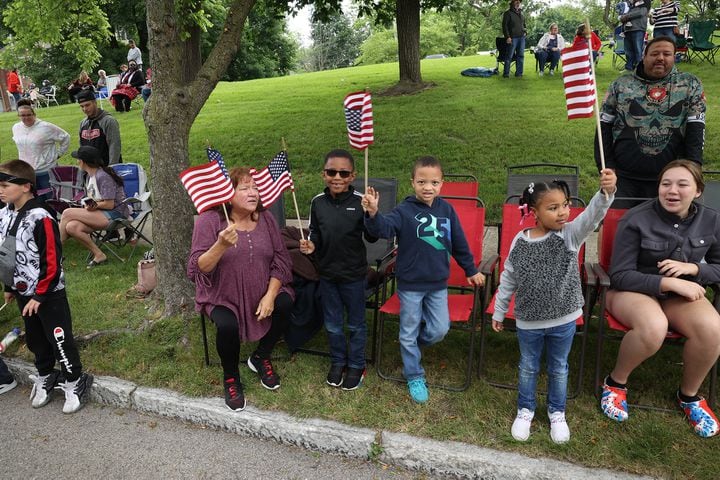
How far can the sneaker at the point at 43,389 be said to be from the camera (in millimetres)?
3928

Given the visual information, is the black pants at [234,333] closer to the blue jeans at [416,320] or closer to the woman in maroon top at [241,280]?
the woman in maroon top at [241,280]

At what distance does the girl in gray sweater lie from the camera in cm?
296

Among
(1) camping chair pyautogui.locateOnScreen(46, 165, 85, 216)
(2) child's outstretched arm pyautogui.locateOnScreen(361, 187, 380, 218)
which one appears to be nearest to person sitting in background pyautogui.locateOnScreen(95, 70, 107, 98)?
(1) camping chair pyautogui.locateOnScreen(46, 165, 85, 216)

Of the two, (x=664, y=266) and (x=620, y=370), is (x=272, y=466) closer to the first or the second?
(x=620, y=370)

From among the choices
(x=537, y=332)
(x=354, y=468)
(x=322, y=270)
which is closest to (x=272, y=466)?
(x=354, y=468)

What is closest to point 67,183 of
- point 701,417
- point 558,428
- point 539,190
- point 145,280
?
point 145,280

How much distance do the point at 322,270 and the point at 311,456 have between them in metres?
1.18

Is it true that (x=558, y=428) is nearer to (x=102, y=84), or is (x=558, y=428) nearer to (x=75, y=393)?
(x=75, y=393)

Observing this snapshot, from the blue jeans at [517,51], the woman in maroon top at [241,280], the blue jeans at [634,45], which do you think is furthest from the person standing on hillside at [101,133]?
the blue jeans at [517,51]

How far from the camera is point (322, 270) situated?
369 centimetres

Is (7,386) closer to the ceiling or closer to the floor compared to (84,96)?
closer to the floor

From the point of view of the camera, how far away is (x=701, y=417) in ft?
10.1

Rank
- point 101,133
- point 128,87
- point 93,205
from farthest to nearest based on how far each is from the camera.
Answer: point 128,87 → point 101,133 → point 93,205

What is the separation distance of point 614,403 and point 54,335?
3.74 meters
